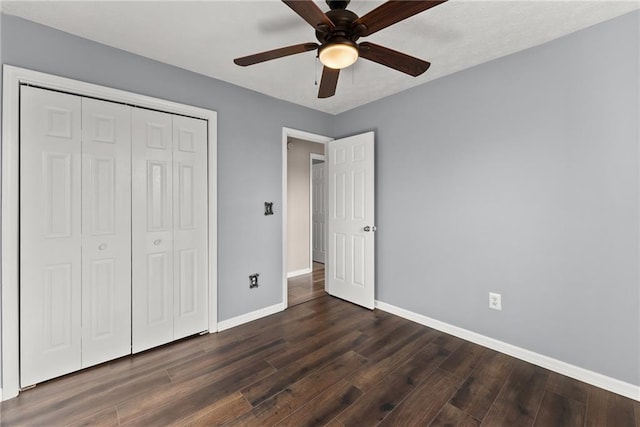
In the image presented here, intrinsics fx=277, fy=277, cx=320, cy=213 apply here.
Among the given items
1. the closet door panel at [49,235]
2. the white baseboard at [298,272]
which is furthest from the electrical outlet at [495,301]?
the closet door panel at [49,235]

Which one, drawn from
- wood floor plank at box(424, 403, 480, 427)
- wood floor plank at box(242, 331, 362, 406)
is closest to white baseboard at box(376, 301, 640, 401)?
wood floor plank at box(242, 331, 362, 406)

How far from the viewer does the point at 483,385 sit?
1.92 m

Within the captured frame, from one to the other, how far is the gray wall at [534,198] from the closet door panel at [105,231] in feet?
8.48

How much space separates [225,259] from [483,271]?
2416 millimetres

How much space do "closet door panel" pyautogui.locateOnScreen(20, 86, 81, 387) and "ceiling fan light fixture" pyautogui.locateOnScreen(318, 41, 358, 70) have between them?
72.5 inches

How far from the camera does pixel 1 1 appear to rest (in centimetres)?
166

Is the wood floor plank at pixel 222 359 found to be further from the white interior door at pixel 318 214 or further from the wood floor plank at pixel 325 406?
the white interior door at pixel 318 214

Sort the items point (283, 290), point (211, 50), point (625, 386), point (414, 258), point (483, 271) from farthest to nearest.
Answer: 1. point (283, 290)
2. point (414, 258)
3. point (483, 271)
4. point (211, 50)
5. point (625, 386)

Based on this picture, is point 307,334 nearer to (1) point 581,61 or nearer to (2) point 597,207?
(2) point 597,207

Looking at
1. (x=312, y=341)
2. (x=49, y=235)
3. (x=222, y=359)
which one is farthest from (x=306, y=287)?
(x=49, y=235)

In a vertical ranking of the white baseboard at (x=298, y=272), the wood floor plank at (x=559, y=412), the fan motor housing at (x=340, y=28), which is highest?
the fan motor housing at (x=340, y=28)

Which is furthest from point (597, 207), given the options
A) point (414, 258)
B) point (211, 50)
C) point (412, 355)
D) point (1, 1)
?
point (1, 1)

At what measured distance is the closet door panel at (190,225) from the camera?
8.16 feet

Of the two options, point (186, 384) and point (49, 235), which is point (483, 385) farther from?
point (49, 235)
